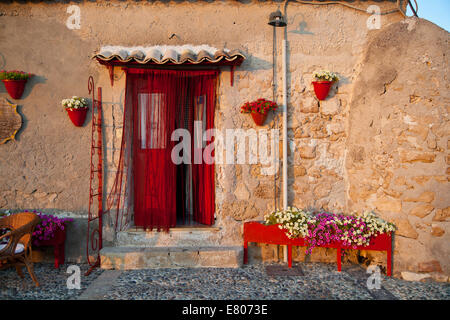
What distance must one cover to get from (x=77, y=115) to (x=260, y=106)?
259cm

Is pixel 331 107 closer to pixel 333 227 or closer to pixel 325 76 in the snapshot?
pixel 325 76

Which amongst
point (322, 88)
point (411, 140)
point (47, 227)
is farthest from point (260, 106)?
point (47, 227)

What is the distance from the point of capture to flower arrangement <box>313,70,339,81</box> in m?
4.11

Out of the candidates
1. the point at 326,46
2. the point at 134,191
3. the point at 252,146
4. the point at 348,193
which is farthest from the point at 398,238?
the point at 134,191

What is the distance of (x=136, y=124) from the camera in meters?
4.28

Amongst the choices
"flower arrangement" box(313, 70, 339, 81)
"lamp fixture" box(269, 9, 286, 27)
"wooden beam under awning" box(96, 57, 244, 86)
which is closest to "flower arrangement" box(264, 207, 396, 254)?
"flower arrangement" box(313, 70, 339, 81)

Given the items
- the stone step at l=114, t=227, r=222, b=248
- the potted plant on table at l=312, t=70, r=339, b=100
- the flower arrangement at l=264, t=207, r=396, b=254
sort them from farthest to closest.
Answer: the stone step at l=114, t=227, r=222, b=248 < the potted plant on table at l=312, t=70, r=339, b=100 < the flower arrangement at l=264, t=207, r=396, b=254

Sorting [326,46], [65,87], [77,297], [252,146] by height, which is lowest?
[77,297]

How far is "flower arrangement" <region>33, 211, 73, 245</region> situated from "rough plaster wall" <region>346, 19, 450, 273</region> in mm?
4271

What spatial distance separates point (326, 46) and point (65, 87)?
153 inches

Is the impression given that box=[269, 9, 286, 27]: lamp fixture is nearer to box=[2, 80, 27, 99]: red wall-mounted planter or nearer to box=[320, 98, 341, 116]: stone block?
box=[320, 98, 341, 116]: stone block

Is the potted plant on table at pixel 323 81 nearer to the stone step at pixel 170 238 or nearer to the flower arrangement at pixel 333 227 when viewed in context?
the flower arrangement at pixel 333 227

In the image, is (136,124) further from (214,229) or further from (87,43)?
(214,229)

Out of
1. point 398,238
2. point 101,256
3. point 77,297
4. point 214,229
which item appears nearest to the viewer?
point 77,297
